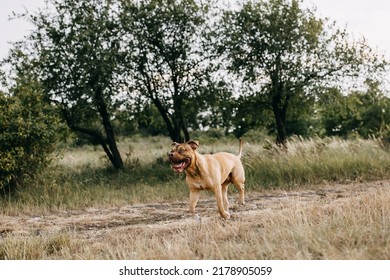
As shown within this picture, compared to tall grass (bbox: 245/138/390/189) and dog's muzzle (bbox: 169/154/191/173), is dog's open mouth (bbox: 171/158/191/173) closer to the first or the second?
dog's muzzle (bbox: 169/154/191/173)

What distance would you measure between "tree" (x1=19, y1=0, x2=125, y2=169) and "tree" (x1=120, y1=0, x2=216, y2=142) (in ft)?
2.17

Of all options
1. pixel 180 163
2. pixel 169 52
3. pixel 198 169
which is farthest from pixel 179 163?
pixel 169 52

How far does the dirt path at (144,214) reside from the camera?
24.1 feet

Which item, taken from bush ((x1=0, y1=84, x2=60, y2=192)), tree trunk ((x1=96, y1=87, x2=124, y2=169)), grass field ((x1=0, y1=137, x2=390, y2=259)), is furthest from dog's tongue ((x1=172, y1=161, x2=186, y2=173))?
tree trunk ((x1=96, y1=87, x2=124, y2=169))

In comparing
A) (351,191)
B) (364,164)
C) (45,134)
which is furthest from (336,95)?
(45,134)

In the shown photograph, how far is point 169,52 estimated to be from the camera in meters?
14.8

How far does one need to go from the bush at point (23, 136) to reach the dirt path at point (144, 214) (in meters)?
1.82

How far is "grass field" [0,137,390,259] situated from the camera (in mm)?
4500

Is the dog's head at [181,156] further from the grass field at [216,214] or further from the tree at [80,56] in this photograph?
the tree at [80,56]

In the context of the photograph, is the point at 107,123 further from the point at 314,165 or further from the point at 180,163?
the point at 180,163

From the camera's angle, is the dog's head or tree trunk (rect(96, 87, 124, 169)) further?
tree trunk (rect(96, 87, 124, 169))

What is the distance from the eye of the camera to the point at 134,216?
833 centimetres

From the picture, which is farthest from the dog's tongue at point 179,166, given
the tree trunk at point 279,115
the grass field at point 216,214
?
the tree trunk at point 279,115

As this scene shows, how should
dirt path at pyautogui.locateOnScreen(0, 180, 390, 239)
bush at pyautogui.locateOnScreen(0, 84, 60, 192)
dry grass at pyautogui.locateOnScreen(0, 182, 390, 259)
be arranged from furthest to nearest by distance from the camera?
1. bush at pyautogui.locateOnScreen(0, 84, 60, 192)
2. dirt path at pyautogui.locateOnScreen(0, 180, 390, 239)
3. dry grass at pyautogui.locateOnScreen(0, 182, 390, 259)
